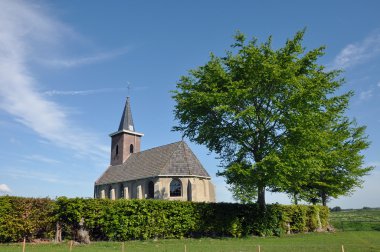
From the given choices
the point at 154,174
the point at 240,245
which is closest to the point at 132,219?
the point at 240,245

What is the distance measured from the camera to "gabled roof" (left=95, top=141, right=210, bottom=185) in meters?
44.6

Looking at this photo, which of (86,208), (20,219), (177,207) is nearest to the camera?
(20,219)

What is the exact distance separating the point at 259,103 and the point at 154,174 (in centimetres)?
2314

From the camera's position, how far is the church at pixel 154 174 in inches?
1729

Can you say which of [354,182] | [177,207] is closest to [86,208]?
[177,207]

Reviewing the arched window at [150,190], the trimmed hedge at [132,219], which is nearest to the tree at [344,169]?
the trimmed hedge at [132,219]

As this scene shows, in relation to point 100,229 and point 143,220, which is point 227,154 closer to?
point 143,220

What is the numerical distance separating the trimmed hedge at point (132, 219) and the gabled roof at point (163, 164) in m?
18.5

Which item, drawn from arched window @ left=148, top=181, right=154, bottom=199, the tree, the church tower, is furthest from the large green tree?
the church tower

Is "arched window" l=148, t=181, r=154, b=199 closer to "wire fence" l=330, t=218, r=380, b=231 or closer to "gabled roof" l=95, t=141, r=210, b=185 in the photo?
"gabled roof" l=95, t=141, r=210, b=185

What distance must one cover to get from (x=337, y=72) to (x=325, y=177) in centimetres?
1460

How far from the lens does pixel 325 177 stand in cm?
3650

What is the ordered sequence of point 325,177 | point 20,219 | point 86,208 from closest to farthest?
1. point 20,219
2. point 86,208
3. point 325,177

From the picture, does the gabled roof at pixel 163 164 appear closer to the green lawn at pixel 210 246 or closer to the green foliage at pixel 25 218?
the green lawn at pixel 210 246
